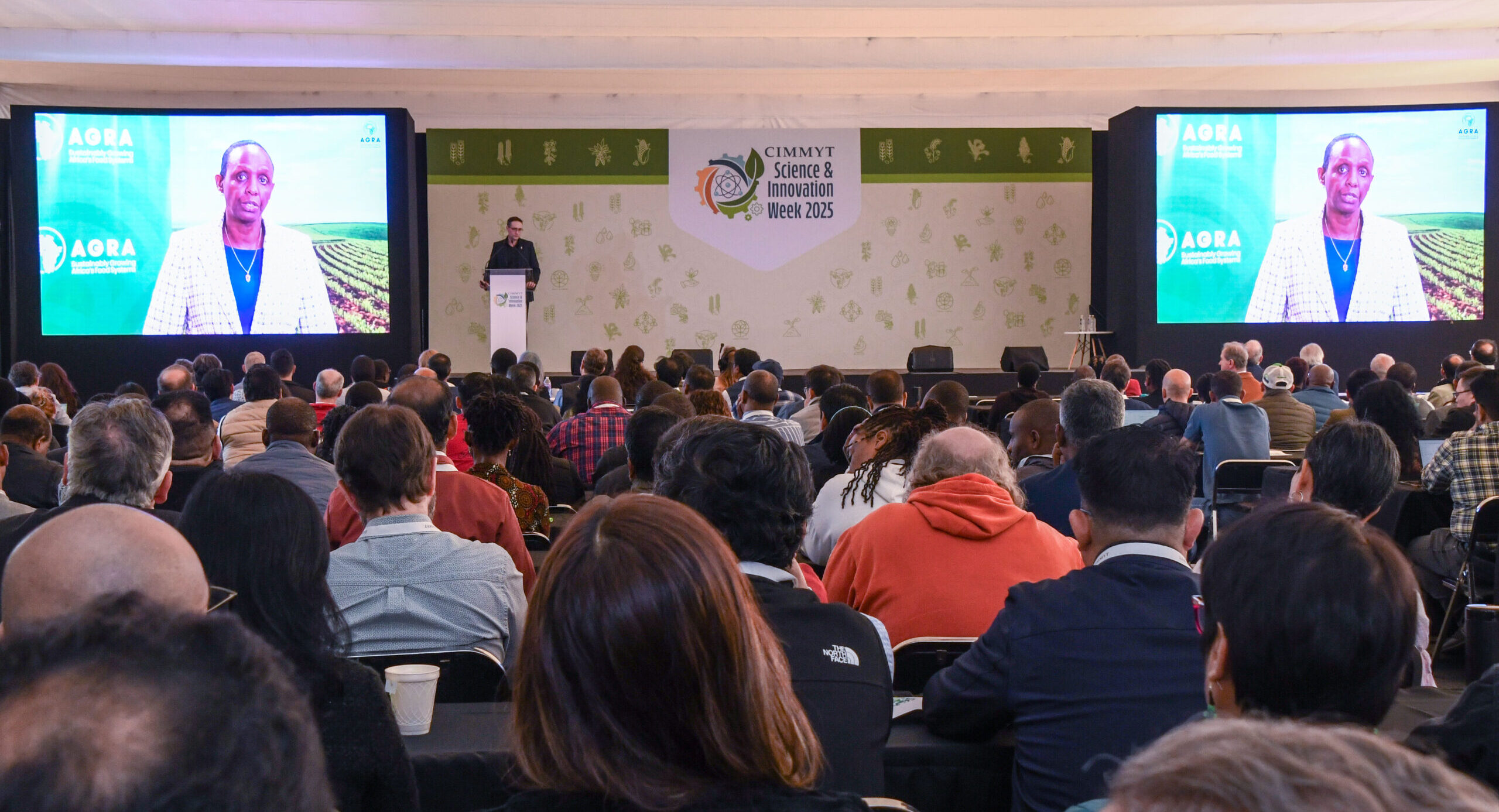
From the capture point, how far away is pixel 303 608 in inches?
66.4

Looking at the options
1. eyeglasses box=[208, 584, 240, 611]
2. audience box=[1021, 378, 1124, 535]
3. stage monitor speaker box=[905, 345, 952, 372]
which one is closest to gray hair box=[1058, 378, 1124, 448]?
audience box=[1021, 378, 1124, 535]

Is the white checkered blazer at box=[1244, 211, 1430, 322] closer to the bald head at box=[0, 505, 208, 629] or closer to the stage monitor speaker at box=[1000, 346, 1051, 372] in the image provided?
the stage monitor speaker at box=[1000, 346, 1051, 372]

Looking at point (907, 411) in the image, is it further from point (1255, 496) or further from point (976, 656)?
point (1255, 496)

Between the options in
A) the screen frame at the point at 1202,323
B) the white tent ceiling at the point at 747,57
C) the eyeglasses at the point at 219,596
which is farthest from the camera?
the screen frame at the point at 1202,323

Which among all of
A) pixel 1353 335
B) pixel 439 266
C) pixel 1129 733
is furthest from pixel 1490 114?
pixel 1129 733

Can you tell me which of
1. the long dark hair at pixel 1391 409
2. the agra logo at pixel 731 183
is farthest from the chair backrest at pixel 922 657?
the agra logo at pixel 731 183

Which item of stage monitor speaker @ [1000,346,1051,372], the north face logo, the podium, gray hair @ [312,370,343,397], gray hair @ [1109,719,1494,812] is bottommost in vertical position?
the north face logo

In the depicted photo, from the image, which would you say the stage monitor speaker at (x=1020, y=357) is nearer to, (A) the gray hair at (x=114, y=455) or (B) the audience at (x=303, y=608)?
(A) the gray hair at (x=114, y=455)

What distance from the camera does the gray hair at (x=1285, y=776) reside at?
476 mm

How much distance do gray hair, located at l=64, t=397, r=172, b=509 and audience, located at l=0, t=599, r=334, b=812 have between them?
254cm

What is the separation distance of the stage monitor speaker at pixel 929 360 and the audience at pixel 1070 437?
7.06 m

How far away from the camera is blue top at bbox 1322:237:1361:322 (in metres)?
12.2

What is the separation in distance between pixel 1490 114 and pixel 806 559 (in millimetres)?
11911

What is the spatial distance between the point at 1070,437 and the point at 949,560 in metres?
1.88
